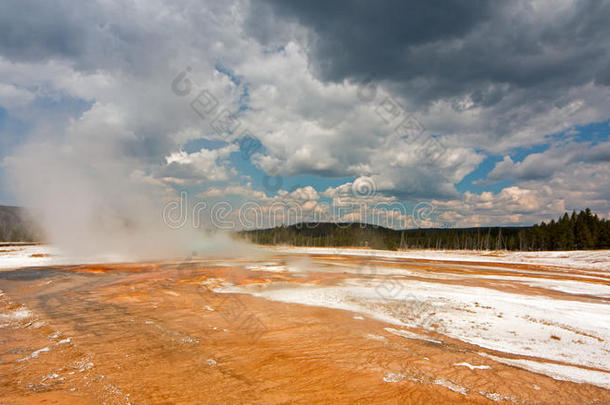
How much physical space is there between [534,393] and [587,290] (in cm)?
2148

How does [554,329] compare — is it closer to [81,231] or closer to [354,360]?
[354,360]

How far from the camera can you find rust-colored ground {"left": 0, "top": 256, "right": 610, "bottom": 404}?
6.02 metres

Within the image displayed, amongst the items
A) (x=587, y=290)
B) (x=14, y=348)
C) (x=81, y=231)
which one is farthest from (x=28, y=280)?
(x=81, y=231)

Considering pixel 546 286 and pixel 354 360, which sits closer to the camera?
pixel 354 360

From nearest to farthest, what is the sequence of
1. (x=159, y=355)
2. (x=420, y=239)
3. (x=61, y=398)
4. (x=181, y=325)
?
(x=61, y=398) < (x=159, y=355) < (x=181, y=325) < (x=420, y=239)

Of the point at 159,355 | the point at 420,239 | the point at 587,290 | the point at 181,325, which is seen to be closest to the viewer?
the point at 159,355

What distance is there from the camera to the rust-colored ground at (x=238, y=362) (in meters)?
6.02

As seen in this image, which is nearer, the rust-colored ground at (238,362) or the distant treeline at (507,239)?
the rust-colored ground at (238,362)

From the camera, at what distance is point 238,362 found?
7520mm

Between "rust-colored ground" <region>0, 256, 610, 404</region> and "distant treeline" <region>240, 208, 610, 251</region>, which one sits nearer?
"rust-colored ground" <region>0, 256, 610, 404</region>

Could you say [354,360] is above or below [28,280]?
above

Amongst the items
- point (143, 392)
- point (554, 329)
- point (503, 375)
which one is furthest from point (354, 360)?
point (554, 329)

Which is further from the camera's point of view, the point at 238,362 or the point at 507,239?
the point at 507,239

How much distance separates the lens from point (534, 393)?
6344 mm
